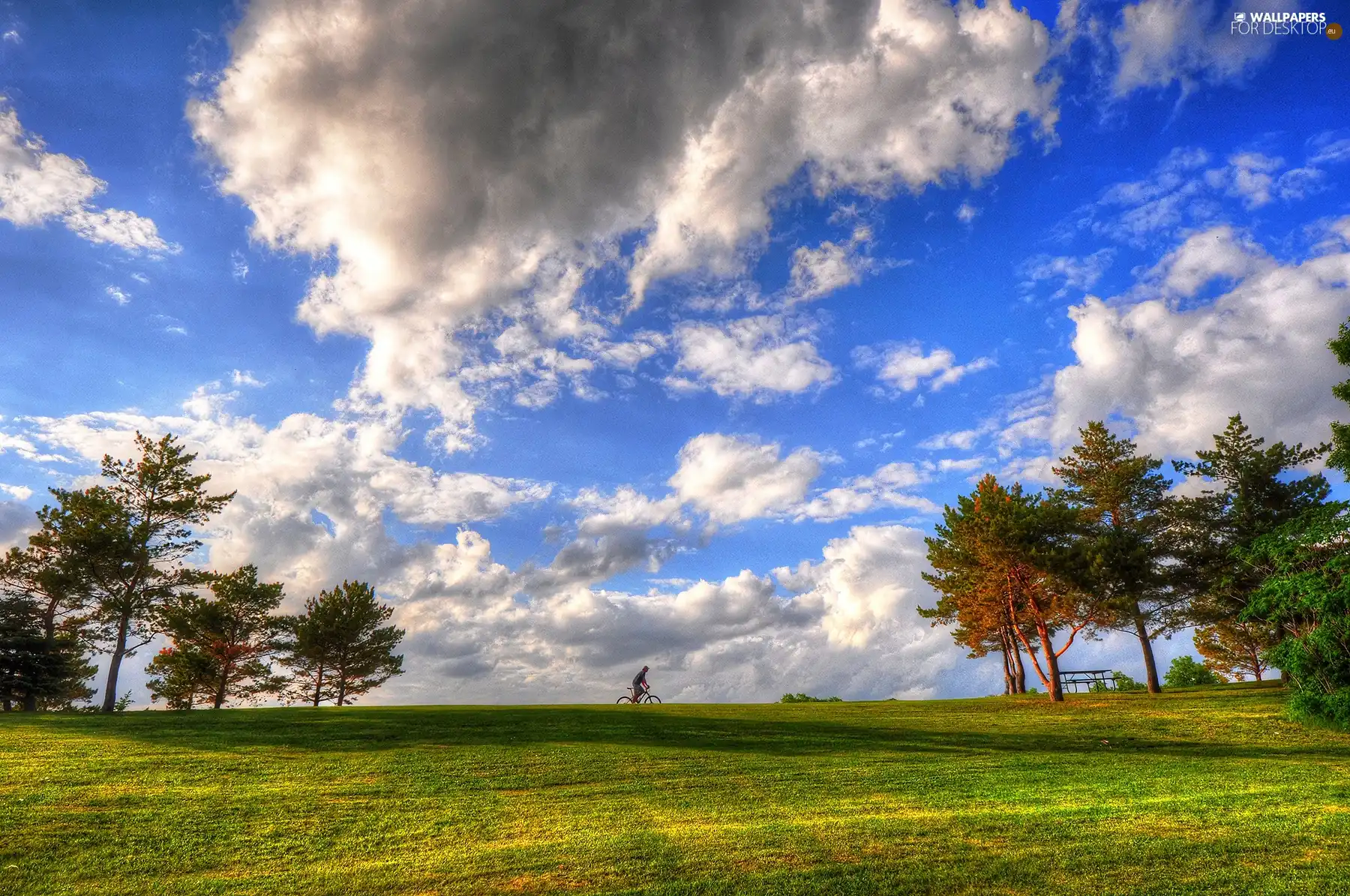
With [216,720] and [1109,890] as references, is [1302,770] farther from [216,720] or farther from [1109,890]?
[216,720]

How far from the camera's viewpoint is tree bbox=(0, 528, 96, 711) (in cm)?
3634

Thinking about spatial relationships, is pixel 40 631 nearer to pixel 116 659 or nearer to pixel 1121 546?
pixel 116 659

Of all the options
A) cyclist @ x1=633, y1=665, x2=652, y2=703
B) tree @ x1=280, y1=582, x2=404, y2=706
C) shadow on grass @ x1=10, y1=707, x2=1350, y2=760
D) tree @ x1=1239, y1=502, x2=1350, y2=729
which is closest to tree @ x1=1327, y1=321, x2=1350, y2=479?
tree @ x1=1239, y1=502, x2=1350, y2=729

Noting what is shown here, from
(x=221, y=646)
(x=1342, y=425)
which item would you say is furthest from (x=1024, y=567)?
(x=221, y=646)

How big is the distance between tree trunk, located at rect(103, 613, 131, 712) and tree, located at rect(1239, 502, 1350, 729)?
2011 inches

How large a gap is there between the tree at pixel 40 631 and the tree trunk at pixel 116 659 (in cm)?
209

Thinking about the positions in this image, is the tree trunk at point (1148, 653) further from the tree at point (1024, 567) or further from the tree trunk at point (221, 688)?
the tree trunk at point (221, 688)

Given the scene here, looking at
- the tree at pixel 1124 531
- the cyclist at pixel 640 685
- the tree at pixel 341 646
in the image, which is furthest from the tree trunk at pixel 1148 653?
the tree at pixel 341 646

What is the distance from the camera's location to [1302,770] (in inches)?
781

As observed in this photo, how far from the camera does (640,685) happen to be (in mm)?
38656

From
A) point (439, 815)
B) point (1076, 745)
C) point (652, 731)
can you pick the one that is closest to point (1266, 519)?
point (1076, 745)

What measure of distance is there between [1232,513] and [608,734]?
33.7m

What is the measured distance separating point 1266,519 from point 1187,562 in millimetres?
4063

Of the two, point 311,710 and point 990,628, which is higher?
point 990,628
